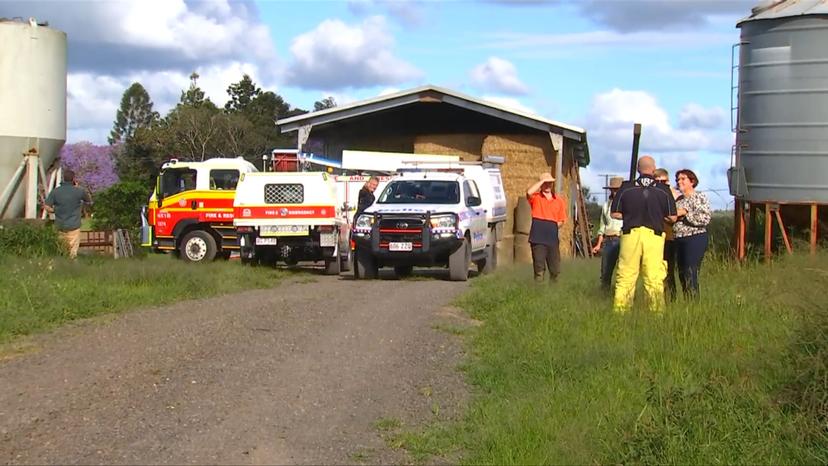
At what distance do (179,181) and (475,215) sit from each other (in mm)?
8563

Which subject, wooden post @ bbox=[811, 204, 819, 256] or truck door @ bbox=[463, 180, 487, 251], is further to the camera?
truck door @ bbox=[463, 180, 487, 251]

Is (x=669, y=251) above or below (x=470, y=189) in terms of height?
below

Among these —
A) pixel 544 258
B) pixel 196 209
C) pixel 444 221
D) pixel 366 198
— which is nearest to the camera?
pixel 544 258

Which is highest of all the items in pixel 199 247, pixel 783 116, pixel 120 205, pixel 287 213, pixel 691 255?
pixel 783 116

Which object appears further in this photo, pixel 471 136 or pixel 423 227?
pixel 471 136

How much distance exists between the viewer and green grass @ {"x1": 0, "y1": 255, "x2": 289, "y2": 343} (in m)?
12.8

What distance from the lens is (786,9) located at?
1923 cm

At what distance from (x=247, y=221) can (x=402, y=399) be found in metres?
13.4

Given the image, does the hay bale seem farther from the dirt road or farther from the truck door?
the dirt road

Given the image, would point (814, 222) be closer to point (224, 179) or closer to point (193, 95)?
point (224, 179)

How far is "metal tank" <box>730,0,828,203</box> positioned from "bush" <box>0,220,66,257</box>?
1263 centimetres

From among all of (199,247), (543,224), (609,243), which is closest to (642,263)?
(609,243)

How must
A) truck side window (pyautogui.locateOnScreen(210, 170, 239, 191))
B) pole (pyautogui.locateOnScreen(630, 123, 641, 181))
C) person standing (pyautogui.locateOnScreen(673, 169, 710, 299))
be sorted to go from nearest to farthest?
person standing (pyautogui.locateOnScreen(673, 169, 710, 299)), pole (pyautogui.locateOnScreen(630, 123, 641, 181)), truck side window (pyautogui.locateOnScreen(210, 170, 239, 191))

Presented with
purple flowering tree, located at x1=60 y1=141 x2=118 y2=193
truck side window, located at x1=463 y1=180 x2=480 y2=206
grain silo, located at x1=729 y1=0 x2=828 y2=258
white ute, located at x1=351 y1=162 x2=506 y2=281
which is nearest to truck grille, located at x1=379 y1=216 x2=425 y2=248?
white ute, located at x1=351 y1=162 x2=506 y2=281
